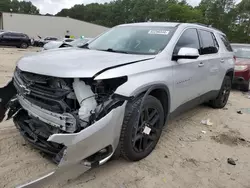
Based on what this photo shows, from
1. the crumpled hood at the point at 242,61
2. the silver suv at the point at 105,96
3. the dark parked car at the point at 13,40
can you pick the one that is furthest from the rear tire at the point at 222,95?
the dark parked car at the point at 13,40

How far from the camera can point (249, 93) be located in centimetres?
863

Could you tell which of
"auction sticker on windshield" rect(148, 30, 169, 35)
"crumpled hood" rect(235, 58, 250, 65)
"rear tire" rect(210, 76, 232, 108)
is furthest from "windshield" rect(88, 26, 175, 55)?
"crumpled hood" rect(235, 58, 250, 65)

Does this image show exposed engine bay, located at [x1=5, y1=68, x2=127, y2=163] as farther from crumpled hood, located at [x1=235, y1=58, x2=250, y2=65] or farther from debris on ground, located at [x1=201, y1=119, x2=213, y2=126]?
crumpled hood, located at [x1=235, y1=58, x2=250, y2=65]

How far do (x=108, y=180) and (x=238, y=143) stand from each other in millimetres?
2425

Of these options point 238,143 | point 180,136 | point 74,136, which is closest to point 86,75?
point 74,136

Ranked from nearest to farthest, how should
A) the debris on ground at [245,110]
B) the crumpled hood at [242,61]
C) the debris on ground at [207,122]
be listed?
1. the debris on ground at [207,122]
2. the debris on ground at [245,110]
3. the crumpled hood at [242,61]

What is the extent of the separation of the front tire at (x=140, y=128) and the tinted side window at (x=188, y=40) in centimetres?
95

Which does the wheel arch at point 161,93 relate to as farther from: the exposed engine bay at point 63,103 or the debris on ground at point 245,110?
the debris on ground at point 245,110

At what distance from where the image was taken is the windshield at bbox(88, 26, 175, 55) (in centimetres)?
347

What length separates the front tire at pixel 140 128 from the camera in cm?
270

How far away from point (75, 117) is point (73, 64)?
595 mm

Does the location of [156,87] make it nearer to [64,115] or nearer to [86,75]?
[86,75]

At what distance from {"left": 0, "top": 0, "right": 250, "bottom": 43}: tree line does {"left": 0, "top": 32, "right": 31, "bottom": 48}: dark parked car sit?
1212cm

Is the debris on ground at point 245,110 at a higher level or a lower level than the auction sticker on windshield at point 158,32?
lower
